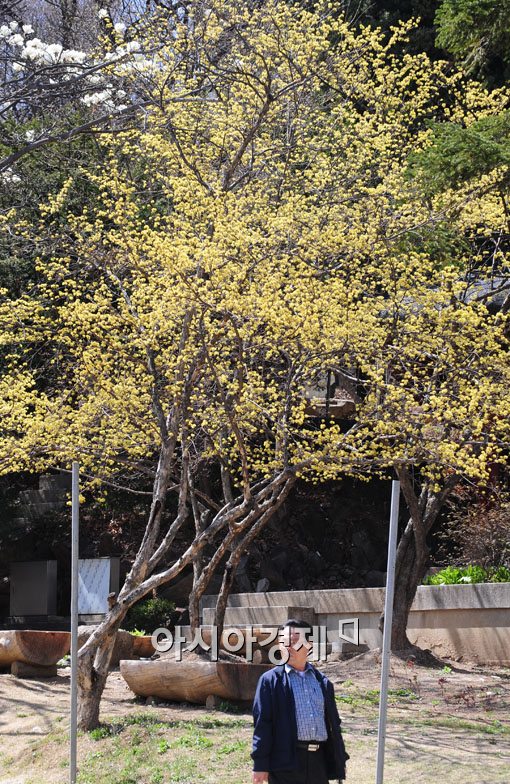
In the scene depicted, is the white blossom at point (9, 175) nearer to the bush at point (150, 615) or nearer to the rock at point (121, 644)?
the rock at point (121, 644)

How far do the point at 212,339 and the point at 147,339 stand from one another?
1.11 metres

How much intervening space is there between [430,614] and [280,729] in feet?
30.0

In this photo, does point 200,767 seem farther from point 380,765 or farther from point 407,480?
point 407,480

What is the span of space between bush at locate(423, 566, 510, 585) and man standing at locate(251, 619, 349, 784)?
8.57m

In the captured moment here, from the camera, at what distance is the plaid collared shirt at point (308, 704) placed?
206 inches

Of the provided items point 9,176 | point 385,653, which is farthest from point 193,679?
point 9,176

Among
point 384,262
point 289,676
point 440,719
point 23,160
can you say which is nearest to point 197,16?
point 384,262

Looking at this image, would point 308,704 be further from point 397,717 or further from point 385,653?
point 397,717

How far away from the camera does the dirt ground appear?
24.9 ft

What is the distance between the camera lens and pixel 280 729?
5164 millimetres

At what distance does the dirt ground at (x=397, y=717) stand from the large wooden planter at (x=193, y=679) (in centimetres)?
18

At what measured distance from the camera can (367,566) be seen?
19.2 metres

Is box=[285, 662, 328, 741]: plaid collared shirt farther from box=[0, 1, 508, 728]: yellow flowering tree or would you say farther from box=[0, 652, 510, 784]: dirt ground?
box=[0, 1, 508, 728]: yellow flowering tree

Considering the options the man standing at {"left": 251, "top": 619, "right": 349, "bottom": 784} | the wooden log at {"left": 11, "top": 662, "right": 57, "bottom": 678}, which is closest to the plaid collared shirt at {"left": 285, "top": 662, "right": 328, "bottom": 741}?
the man standing at {"left": 251, "top": 619, "right": 349, "bottom": 784}
